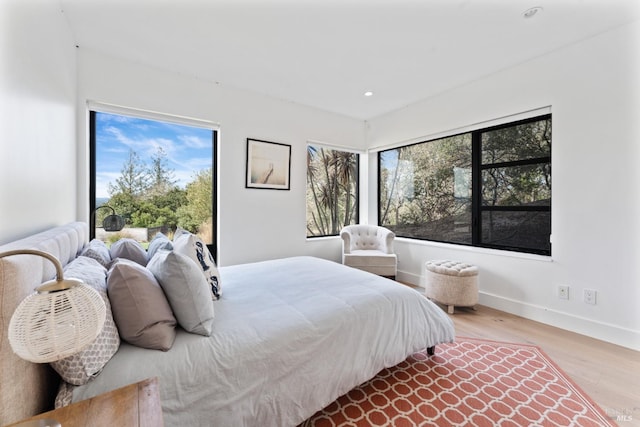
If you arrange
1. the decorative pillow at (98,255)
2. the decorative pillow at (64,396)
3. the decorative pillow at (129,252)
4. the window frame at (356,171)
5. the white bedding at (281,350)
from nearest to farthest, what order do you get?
the decorative pillow at (64,396) < the white bedding at (281,350) < the decorative pillow at (98,255) < the decorative pillow at (129,252) < the window frame at (356,171)

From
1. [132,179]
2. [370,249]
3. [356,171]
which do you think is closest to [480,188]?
[370,249]

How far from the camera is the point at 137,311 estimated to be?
3.70 feet

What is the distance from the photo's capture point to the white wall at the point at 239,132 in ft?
8.51

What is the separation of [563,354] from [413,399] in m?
1.43

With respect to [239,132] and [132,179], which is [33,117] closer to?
[132,179]

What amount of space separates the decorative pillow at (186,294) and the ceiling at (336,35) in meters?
1.88

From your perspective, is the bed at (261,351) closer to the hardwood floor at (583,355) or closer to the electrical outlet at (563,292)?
the hardwood floor at (583,355)

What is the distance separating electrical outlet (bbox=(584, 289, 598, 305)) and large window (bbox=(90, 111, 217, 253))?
383 cm

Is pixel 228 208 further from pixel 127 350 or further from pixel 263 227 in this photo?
pixel 127 350

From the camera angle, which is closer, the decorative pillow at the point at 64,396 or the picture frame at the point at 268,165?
the decorative pillow at the point at 64,396

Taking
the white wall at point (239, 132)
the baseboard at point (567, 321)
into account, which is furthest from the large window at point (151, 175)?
the baseboard at point (567, 321)

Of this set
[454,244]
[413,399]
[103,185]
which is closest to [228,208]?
[103,185]

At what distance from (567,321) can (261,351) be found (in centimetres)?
291

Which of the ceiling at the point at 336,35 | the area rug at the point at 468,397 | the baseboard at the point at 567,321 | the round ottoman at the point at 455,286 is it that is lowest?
the area rug at the point at 468,397
